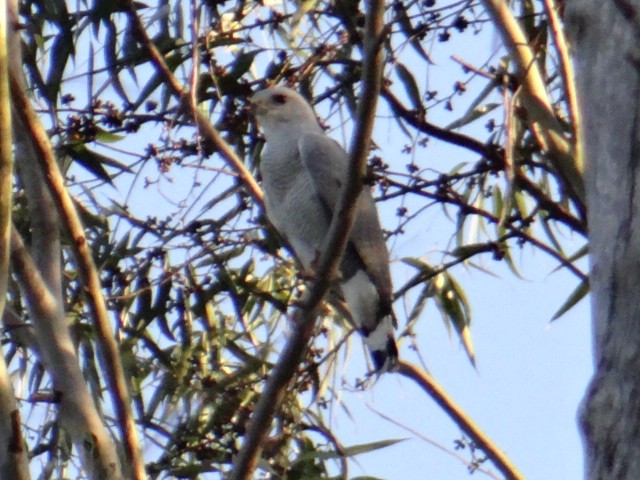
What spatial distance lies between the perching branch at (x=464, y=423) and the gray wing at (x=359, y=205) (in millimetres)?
560

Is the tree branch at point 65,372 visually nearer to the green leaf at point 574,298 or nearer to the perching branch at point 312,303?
the perching branch at point 312,303

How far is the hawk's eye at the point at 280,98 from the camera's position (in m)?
3.79

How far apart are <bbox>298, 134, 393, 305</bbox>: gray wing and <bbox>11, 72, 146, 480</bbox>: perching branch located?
1203 millimetres

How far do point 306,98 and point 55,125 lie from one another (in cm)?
86

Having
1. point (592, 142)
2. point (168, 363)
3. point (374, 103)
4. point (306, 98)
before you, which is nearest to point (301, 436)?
point (168, 363)

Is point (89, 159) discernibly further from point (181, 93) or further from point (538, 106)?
point (538, 106)

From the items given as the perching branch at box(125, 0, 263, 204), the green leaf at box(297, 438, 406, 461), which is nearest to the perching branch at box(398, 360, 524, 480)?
the green leaf at box(297, 438, 406, 461)

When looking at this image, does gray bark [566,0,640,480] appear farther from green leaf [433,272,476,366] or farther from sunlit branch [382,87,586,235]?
green leaf [433,272,476,366]

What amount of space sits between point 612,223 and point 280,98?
2.49 meters

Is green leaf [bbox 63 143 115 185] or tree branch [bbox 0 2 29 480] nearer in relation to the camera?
tree branch [bbox 0 2 29 480]

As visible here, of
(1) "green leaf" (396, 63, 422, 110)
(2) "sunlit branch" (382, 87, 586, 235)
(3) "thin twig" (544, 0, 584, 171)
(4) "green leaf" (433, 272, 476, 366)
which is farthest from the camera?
(4) "green leaf" (433, 272, 476, 366)

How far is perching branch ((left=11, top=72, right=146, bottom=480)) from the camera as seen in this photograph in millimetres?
2539

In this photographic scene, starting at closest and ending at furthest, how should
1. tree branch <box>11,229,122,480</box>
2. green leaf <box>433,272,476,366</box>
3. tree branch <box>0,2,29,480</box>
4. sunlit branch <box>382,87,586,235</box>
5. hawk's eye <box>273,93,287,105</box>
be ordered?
tree branch <box>0,2,29,480</box>
tree branch <box>11,229,122,480</box>
sunlit branch <box>382,87,586,235</box>
green leaf <box>433,272,476,366</box>
hawk's eye <box>273,93,287,105</box>

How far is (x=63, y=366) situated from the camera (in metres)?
2.50
